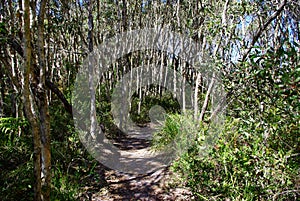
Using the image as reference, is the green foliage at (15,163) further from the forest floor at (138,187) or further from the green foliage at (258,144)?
the green foliage at (258,144)

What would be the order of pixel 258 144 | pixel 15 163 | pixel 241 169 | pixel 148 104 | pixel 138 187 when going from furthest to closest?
pixel 148 104 < pixel 138 187 < pixel 15 163 < pixel 241 169 < pixel 258 144

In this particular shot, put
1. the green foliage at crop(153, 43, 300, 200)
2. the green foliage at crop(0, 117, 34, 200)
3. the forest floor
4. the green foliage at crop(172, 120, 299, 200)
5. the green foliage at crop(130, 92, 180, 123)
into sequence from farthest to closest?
the green foliage at crop(130, 92, 180, 123) → the forest floor → the green foliage at crop(0, 117, 34, 200) → the green foliage at crop(172, 120, 299, 200) → the green foliage at crop(153, 43, 300, 200)

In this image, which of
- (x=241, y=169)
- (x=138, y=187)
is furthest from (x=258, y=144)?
(x=138, y=187)

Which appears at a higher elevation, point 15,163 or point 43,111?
point 43,111

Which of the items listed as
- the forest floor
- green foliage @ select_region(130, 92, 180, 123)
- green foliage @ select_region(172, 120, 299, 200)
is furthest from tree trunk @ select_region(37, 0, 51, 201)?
green foliage @ select_region(130, 92, 180, 123)

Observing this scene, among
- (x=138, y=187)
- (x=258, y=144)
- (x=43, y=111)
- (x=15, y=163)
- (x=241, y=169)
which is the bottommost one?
(x=138, y=187)

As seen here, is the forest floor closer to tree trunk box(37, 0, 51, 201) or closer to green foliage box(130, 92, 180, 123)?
tree trunk box(37, 0, 51, 201)

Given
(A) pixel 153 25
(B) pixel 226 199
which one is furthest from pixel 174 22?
(B) pixel 226 199

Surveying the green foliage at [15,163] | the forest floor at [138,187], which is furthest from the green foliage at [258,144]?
the green foliage at [15,163]

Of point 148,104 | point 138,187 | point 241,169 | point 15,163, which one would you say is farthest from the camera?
point 148,104

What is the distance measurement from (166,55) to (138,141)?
26.7ft

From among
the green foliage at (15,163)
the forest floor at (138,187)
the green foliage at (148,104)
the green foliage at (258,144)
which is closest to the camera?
the green foliage at (258,144)

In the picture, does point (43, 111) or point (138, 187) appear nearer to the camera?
point (43, 111)

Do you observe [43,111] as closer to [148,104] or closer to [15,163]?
[15,163]
